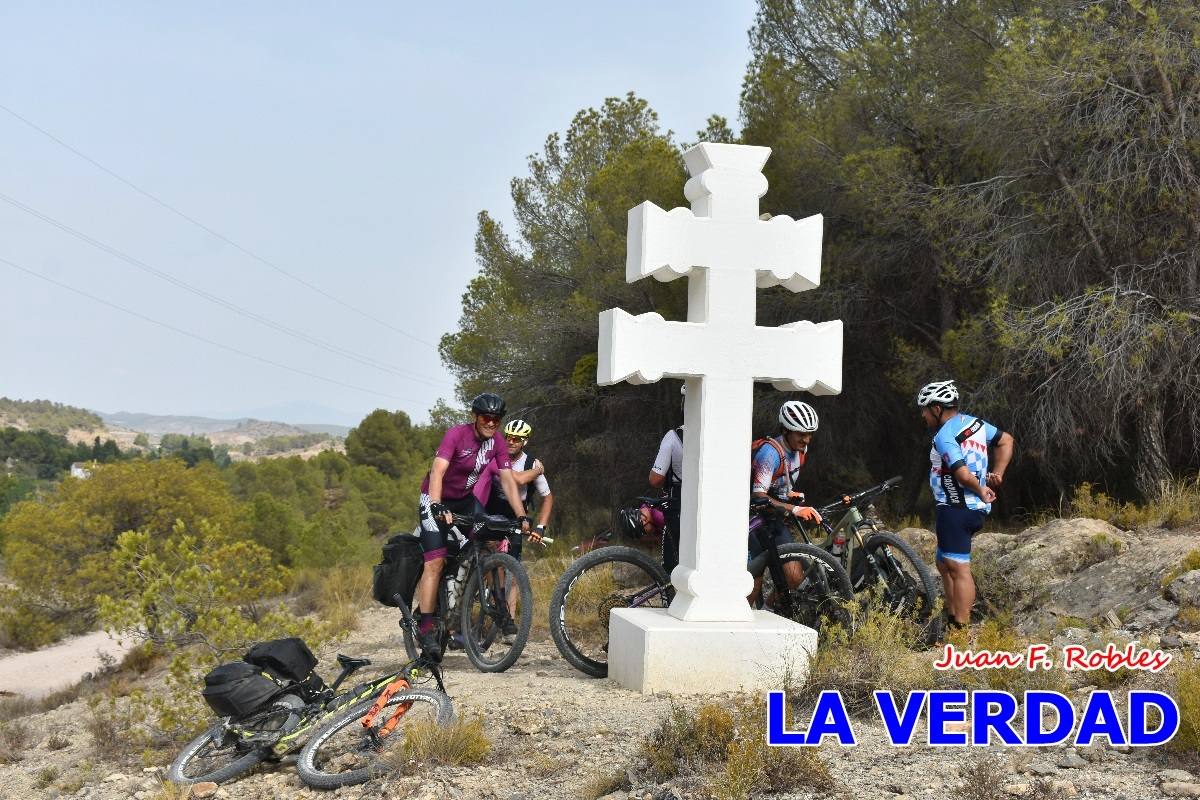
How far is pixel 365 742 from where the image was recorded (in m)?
5.38

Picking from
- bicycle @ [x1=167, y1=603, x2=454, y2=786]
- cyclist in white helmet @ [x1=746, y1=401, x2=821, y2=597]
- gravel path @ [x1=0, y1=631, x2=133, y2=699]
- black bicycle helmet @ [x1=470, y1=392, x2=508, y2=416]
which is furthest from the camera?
gravel path @ [x1=0, y1=631, x2=133, y2=699]

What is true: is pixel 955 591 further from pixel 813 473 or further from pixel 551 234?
pixel 551 234

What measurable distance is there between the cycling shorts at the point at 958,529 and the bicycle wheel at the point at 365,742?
3437 mm

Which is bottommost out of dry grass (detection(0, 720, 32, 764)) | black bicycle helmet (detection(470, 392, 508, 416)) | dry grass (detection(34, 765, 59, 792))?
dry grass (detection(0, 720, 32, 764))

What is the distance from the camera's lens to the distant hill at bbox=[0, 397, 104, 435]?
154m

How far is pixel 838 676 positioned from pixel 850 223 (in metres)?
12.8

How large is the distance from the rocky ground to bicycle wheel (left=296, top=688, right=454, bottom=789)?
89 mm

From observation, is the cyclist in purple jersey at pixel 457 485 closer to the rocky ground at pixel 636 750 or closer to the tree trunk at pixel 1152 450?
the rocky ground at pixel 636 750

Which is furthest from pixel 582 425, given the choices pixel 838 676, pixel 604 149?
pixel 838 676

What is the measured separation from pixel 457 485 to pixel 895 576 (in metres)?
2.89

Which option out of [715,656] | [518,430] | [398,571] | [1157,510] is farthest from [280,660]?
[1157,510]

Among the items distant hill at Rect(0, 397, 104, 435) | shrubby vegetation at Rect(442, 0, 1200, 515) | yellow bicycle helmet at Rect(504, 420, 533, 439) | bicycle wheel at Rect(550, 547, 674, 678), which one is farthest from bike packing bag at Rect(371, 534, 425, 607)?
distant hill at Rect(0, 397, 104, 435)

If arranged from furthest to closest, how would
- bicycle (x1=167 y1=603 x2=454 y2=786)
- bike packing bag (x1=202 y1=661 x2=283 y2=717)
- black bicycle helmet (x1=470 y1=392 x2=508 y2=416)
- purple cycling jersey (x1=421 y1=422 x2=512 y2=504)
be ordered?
1. purple cycling jersey (x1=421 y1=422 x2=512 y2=504)
2. black bicycle helmet (x1=470 y1=392 x2=508 y2=416)
3. bike packing bag (x1=202 y1=661 x2=283 y2=717)
4. bicycle (x1=167 y1=603 x2=454 y2=786)

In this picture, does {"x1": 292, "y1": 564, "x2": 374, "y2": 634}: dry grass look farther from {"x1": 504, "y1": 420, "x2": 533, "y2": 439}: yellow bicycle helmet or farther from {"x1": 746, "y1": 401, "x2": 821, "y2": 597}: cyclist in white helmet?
{"x1": 746, "y1": 401, "x2": 821, "y2": 597}: cyclist in white helmet
